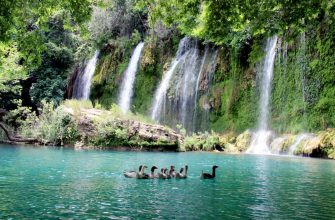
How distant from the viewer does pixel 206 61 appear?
33406mm

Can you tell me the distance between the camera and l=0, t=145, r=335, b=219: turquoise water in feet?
27.6

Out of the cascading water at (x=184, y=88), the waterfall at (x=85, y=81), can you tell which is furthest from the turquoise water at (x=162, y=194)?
the waterfall at (x=85, y=81)

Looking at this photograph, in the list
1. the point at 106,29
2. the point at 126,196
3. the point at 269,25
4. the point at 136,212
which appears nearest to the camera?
the point at 136,212

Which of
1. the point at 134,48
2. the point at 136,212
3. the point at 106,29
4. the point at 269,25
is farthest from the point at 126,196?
the point at 106,29

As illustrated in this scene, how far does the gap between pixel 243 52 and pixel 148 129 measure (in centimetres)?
1006

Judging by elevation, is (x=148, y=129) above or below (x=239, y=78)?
below

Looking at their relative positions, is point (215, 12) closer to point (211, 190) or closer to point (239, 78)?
point (211, 190)

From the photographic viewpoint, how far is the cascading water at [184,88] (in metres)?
32.5

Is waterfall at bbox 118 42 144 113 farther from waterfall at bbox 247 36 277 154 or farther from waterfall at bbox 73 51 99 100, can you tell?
waterfall at bbox 247 36 277 154

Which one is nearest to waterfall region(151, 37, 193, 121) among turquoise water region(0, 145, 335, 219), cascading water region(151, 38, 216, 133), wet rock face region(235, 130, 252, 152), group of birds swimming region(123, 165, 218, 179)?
cascading water region(151, 38, 216, 133)

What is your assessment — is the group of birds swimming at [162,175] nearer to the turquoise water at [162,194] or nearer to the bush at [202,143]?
the turquoise water at [162,194]

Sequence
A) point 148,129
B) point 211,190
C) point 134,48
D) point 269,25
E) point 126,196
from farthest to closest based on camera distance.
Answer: point 134,48
point 148,129
point 211,190
point 126,196
point 269,25

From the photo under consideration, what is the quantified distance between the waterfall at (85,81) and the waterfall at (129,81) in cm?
427

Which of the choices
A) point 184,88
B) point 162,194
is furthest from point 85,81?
point 162,194
